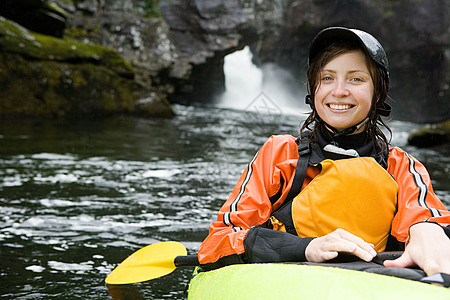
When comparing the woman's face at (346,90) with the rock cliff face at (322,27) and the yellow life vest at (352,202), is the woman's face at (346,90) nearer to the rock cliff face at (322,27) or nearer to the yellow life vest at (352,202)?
the yellow life vest at (352,202)

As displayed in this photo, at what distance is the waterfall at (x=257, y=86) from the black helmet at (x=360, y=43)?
17091 millimetres

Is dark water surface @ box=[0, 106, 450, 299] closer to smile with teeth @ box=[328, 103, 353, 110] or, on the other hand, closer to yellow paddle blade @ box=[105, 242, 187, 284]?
yellow paddle blade @ box=[105, 242, 187, 284]

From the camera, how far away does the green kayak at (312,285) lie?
896 millimetres

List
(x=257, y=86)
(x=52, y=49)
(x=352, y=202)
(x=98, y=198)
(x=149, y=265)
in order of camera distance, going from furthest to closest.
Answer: (x=257, y=86) → (x=52, y=49) → (x=98, y=198) → (x=149, y=265) → (x=352, y=202)

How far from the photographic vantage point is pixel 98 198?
11.1ft

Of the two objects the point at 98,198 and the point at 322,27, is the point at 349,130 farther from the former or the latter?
the point at 322,27

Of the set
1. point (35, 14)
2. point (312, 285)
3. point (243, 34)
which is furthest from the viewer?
point (243, 34)

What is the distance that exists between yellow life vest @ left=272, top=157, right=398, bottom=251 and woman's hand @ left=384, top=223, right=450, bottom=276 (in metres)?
0.15

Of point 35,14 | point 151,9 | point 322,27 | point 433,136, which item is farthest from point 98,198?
point 322,27

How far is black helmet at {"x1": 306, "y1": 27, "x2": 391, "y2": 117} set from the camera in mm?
1400

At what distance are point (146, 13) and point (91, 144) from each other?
416 inches

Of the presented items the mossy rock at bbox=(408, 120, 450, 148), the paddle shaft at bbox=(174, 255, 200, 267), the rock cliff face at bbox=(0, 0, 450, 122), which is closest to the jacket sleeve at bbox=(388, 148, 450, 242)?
the paddle shaft at bbox=(174, 255, 200, 267)

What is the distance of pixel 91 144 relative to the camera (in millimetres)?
5789

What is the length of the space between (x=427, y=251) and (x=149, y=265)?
1.23 meters
